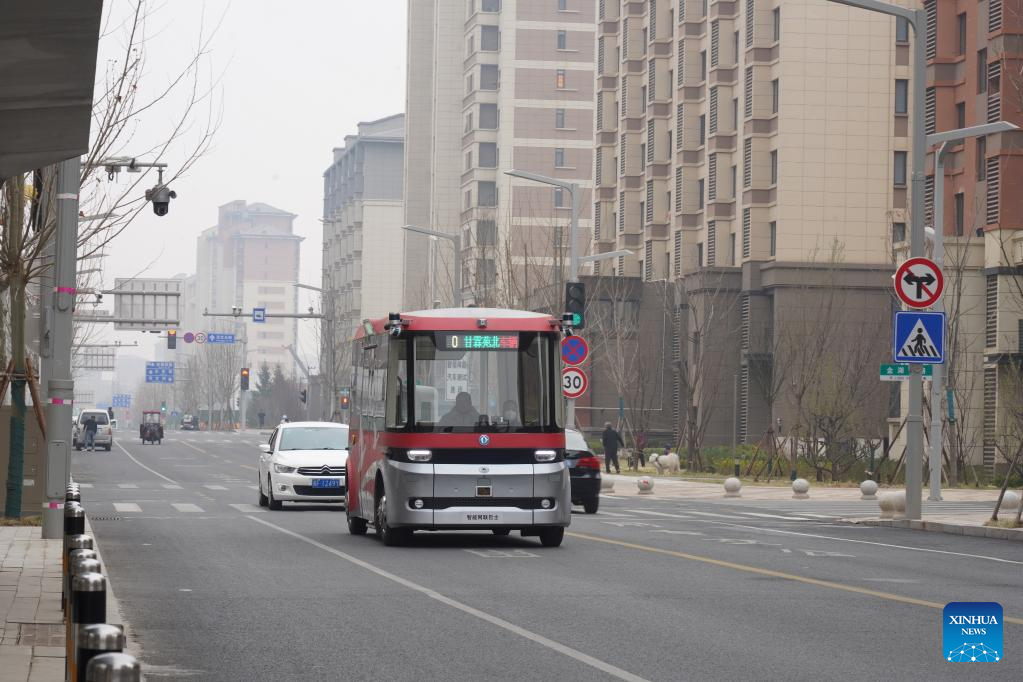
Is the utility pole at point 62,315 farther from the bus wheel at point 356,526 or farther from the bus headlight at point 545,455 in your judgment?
the bus headlight at point 545,455

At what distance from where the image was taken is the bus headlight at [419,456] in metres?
20.5

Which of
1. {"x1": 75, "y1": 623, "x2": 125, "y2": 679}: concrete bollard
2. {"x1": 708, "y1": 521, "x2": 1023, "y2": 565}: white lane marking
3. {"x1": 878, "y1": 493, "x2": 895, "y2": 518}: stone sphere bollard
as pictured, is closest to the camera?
{"x1": 75, "y1": 623, "x2": 125, "y2": 679}: concrete bollard

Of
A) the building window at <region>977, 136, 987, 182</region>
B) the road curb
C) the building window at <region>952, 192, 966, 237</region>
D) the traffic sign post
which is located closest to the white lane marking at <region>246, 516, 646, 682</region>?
the road curb

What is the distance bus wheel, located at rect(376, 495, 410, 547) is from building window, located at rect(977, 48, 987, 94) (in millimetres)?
35775

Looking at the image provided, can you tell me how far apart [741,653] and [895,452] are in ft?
156

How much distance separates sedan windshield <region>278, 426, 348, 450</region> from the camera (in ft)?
102

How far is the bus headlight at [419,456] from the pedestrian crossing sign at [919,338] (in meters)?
9.05

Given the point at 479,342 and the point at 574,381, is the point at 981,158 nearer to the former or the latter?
the point at 574,381

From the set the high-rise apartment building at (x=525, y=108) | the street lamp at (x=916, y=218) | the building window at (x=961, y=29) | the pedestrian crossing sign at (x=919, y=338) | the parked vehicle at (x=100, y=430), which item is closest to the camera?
the pedestrian crossing sign at (x=919, y=338)

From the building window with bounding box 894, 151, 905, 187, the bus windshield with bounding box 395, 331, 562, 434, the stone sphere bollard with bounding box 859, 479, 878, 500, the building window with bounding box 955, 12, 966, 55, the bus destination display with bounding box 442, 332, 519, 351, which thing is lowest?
the stone sphere bollard with bounding box 859, 479, 878, 500

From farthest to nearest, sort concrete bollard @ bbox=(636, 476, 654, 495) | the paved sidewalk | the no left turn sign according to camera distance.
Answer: concrete bollard @ bbox=(636, 476, 654, 495)
the no left turn sign
the paved sidewalk

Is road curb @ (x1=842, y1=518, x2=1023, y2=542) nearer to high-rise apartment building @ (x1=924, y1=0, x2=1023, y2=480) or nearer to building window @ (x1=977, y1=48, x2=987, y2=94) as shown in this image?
high-rise apartment building @ (x1=924, y1=0, x2=1023, y2=480)

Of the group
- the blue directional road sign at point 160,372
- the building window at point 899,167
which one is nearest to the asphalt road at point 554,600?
the building window at point 899,167

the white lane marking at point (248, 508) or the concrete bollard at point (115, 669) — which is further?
the white lane marking at point (248, 508)
